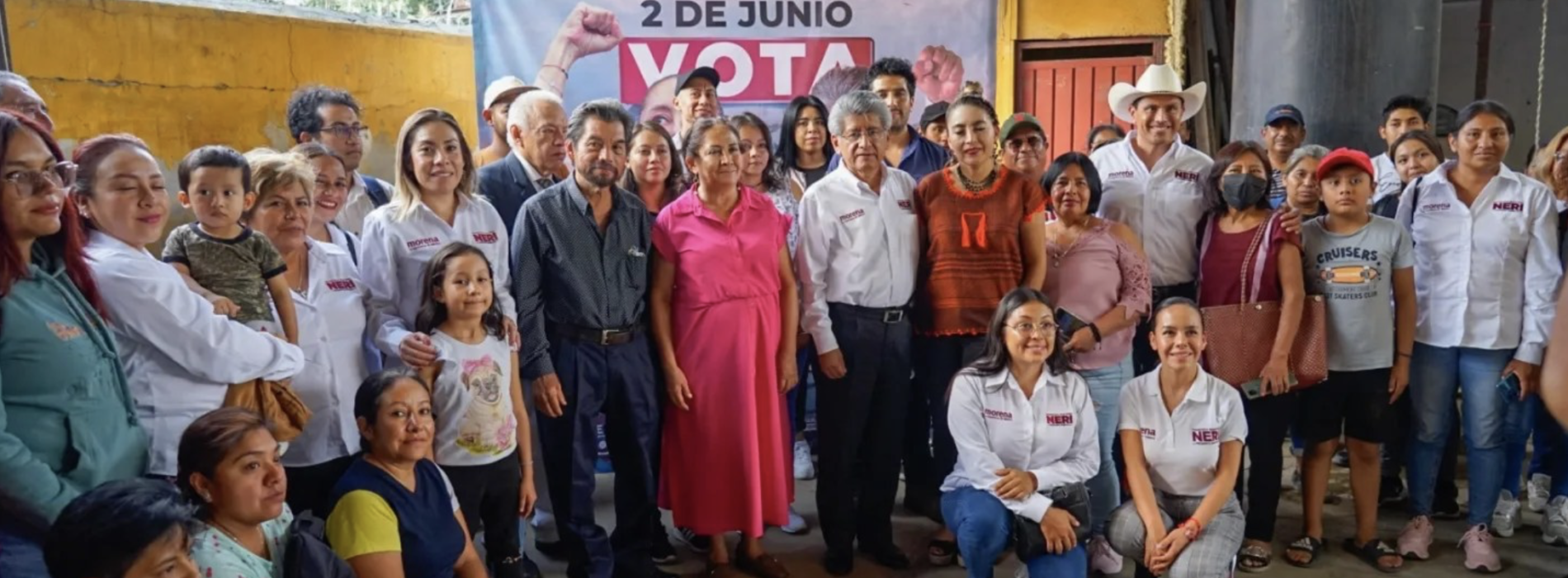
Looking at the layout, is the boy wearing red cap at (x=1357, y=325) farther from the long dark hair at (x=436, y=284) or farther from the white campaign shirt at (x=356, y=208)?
the white campaign shirt at (x=356, y=208)

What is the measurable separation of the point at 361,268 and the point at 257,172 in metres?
0.41

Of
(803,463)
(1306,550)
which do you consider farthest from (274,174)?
(1306,550)

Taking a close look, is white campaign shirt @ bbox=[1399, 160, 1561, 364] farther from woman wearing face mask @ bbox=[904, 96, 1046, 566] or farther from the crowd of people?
woman wearing face mask @ bbox=[904, 96, 1046, 566]

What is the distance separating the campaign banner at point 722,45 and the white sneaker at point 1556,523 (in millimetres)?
3585

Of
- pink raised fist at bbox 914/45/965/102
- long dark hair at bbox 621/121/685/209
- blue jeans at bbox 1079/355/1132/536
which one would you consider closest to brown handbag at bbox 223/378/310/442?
long dark hair at bbox 621/121/685/209

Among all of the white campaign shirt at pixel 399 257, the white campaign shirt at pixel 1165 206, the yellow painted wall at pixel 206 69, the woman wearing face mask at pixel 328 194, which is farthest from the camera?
the yellow painted wall at pixel 206 69

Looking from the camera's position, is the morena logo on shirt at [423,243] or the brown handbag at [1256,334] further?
the brown handbag at [1256,334]

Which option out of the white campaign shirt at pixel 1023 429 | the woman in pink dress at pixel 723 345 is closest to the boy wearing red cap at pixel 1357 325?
the white campaign shirt at pixel 1023 429

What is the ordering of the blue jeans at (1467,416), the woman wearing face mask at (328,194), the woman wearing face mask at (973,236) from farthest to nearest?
the blue jeans at (1467,416)
the woman wearing face mask at (973,236)
the woman wearing face mask at (328,194)

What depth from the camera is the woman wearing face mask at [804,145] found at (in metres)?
4.05

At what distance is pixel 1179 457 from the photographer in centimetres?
Answer: 323

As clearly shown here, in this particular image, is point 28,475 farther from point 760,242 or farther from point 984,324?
point 984,324

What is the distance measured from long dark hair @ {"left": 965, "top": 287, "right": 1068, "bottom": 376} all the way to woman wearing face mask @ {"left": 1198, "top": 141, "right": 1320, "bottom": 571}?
2.40ft

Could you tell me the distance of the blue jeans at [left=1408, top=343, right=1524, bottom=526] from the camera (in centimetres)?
369
